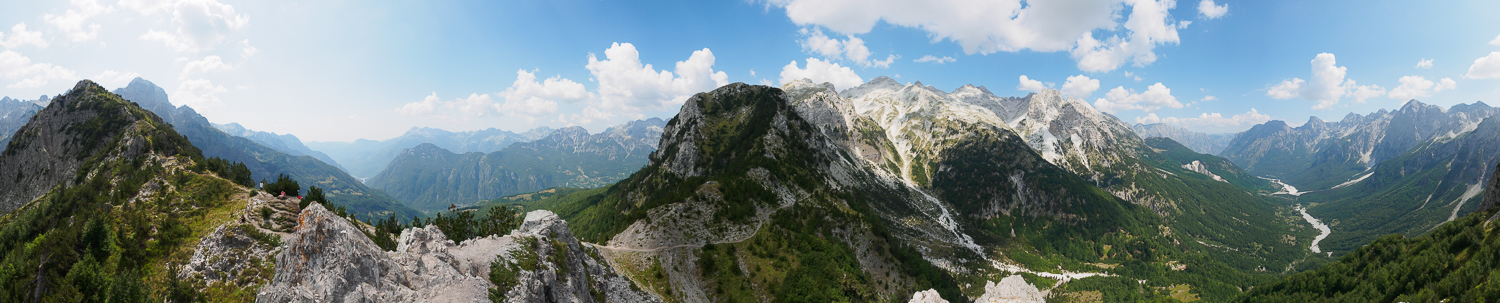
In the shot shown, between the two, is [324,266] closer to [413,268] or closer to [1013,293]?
[413,268]

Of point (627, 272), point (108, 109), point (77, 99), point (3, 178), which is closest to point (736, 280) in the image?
point (627, 272)

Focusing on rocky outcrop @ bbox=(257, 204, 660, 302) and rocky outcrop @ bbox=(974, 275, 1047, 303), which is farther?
rocky outcrop @ bbox=(974, 275, 1047, 303)

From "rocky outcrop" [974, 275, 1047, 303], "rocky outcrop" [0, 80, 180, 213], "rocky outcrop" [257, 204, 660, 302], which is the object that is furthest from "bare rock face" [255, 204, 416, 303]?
"rocky outcrop" [0, 80, 180, 213]

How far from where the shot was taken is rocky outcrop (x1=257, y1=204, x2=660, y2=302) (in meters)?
28.0

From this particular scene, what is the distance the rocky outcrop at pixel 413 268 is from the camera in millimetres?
27986

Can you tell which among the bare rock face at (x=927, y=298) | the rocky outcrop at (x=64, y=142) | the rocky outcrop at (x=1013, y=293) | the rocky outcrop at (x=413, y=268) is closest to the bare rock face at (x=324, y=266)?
the rocky outcrop at (x=413, y=268)

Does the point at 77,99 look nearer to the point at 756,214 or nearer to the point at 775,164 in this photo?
the point at 756,214

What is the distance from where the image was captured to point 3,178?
8275 centimetres

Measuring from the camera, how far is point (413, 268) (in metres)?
34.0

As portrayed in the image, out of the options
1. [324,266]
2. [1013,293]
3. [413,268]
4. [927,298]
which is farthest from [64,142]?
[1013,293]

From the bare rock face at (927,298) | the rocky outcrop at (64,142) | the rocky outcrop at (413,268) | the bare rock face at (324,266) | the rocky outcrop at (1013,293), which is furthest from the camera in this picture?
the rocky outcrop at (64,142)

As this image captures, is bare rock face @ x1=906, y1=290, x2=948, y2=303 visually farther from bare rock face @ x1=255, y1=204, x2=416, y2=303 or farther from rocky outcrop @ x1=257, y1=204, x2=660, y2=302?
bare rock face @ x1=255, y1=204, x2=416, y2=303

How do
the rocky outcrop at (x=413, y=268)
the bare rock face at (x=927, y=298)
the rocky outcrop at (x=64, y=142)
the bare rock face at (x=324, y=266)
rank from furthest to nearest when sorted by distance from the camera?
the rocky outcrop at (x=64, y=142)
the bare rock face at (x=927, y=298)
the rocky outcrop at (x=413, y=268)
the bare rock face at (x=324, y=266)

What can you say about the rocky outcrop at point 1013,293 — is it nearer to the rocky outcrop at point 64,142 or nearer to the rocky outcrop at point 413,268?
the rocky outcrop at point 413,268
